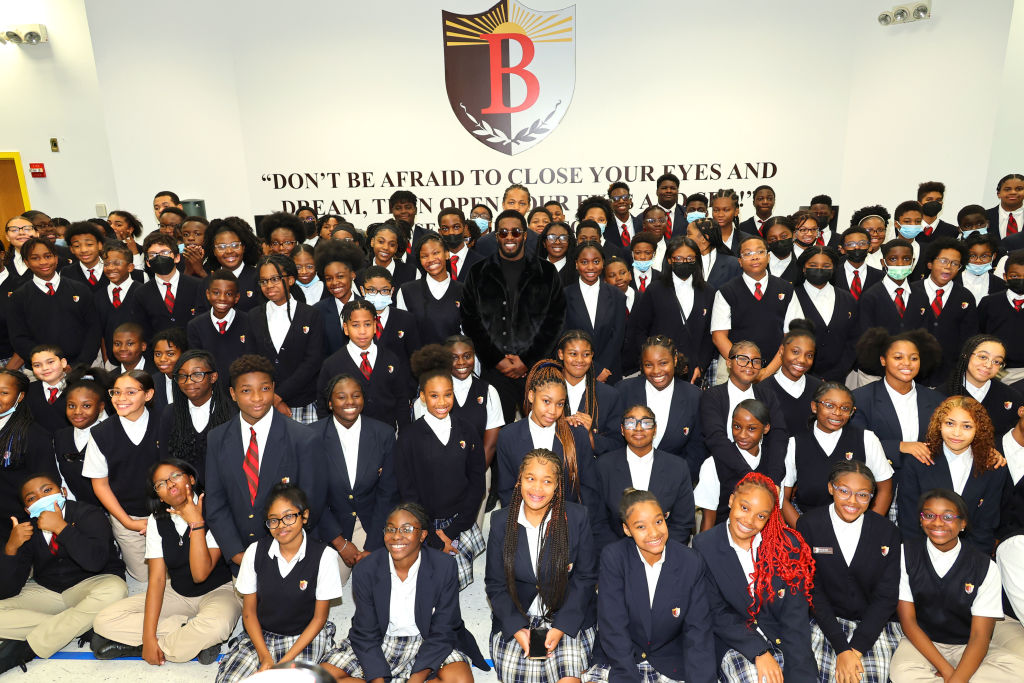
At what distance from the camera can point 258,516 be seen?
332 centimetres

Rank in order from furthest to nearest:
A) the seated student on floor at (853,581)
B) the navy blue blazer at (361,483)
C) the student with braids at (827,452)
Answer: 1. the navy blue blazer at (361,483)
2. the student with braids at (827,452)
3. the seated student on floor at (853,581)

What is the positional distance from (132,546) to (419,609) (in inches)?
75.1

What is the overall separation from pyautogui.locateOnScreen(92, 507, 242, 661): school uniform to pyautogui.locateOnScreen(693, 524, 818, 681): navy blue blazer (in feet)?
7.56

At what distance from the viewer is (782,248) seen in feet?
17.3

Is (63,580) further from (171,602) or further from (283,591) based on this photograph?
(283,591)

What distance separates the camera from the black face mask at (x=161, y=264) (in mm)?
4797

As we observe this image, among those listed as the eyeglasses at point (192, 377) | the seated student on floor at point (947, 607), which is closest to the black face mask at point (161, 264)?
the eyeglasses at point (192, 377)

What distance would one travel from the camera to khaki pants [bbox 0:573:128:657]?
3.16 meters

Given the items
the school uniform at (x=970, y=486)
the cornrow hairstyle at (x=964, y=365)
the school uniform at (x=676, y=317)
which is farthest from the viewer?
the school uniform at (x=676, y=317)

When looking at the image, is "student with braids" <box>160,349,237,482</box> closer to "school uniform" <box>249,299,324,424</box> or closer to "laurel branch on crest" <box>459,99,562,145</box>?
"school uniform" <box>249,299,324,424</box>

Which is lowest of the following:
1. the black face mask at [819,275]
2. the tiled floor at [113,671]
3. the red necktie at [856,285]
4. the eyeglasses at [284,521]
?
the tiled floor at [113,671]

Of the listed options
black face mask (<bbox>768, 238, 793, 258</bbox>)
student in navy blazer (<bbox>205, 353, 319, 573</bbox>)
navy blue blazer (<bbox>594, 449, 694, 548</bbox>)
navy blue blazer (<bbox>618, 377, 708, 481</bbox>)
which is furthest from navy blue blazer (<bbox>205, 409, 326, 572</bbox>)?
black face mask (<bbox>768, 238, 793, 258</bbox>)

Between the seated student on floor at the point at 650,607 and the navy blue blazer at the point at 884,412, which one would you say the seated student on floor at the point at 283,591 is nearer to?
the seated student on floor at the point at 650,607

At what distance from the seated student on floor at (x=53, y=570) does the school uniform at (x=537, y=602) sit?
79.1 inches
